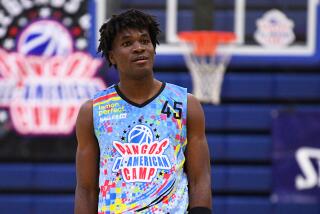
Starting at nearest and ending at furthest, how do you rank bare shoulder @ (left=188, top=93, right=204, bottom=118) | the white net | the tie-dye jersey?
1. the tie-dye jersey
2. bare shoulder @ (left=188, top=93, right=204, bottom=118)
3. the white net

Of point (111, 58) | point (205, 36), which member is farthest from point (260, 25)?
point (111, 58)

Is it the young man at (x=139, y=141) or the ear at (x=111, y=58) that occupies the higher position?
the ear at (x=111, y=58)

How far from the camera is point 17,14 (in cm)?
795

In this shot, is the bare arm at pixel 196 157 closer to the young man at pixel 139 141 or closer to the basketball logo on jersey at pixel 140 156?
the young man at pixel 139 141

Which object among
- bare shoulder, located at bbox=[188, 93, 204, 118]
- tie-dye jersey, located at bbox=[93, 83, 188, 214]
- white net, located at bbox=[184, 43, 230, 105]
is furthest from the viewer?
white net, located at bbox=[184, 43, 230, 105]

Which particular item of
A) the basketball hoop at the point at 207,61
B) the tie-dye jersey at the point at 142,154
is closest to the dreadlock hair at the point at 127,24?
the tie-dye jersey at the point at 142,154

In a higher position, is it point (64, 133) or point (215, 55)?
point (215, 55)

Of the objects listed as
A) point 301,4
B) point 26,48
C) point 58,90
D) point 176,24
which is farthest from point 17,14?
point 301,4

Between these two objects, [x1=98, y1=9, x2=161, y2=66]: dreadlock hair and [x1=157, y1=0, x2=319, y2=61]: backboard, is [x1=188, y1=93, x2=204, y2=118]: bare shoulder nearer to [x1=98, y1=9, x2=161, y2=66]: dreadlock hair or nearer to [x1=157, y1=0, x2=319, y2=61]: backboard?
[x1=98, y1=9, x2=161, y2=66]: dreadlock hair

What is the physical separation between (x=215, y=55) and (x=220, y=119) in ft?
2.02

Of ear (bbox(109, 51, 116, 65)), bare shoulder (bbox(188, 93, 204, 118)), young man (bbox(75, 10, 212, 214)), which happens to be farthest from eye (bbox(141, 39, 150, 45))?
bare shoulder (bbox(188, 93, 204, 118))

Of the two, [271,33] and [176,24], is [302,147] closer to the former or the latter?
[271,33]

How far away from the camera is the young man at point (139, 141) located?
3.21 meters

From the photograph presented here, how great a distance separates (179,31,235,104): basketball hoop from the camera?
7820 mm
